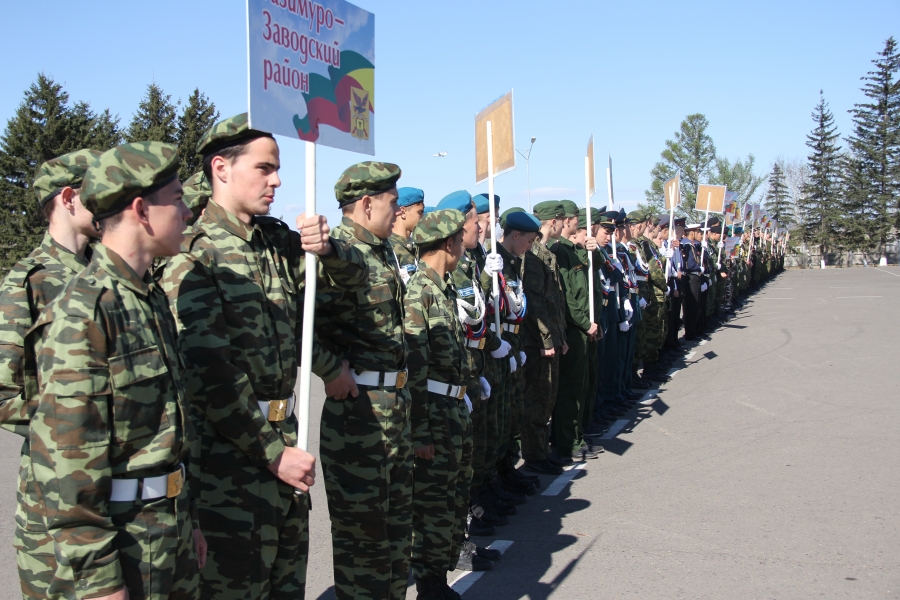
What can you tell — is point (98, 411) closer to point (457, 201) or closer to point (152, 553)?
point (152, 553)

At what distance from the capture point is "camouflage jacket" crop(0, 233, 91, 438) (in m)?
3.01

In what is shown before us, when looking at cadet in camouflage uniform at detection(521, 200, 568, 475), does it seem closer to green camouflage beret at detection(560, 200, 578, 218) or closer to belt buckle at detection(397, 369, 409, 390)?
green camouflage beret at detection(560, 200, 578, 218)

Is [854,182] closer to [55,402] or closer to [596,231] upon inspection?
[596,231]

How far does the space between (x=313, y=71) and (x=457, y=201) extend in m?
2.79

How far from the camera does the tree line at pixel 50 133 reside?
133 feet

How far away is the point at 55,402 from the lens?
2182 mm

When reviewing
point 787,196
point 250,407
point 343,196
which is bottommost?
point 250,407

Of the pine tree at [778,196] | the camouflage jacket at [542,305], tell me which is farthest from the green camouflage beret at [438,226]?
the pine tree at [778,196]

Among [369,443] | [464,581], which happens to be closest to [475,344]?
[464,581]

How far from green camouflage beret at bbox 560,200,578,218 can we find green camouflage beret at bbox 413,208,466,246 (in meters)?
4.02

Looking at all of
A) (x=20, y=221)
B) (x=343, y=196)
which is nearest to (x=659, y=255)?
(x=343, y=196)

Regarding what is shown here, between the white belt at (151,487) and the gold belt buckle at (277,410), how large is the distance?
21.9 inches

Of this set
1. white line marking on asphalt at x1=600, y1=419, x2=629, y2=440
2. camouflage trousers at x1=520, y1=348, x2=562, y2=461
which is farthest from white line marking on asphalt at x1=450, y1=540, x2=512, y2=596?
white line marking on asphalt at x1=600, y1=419, x2=629, y2=440

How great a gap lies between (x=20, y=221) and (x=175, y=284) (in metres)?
42.5
